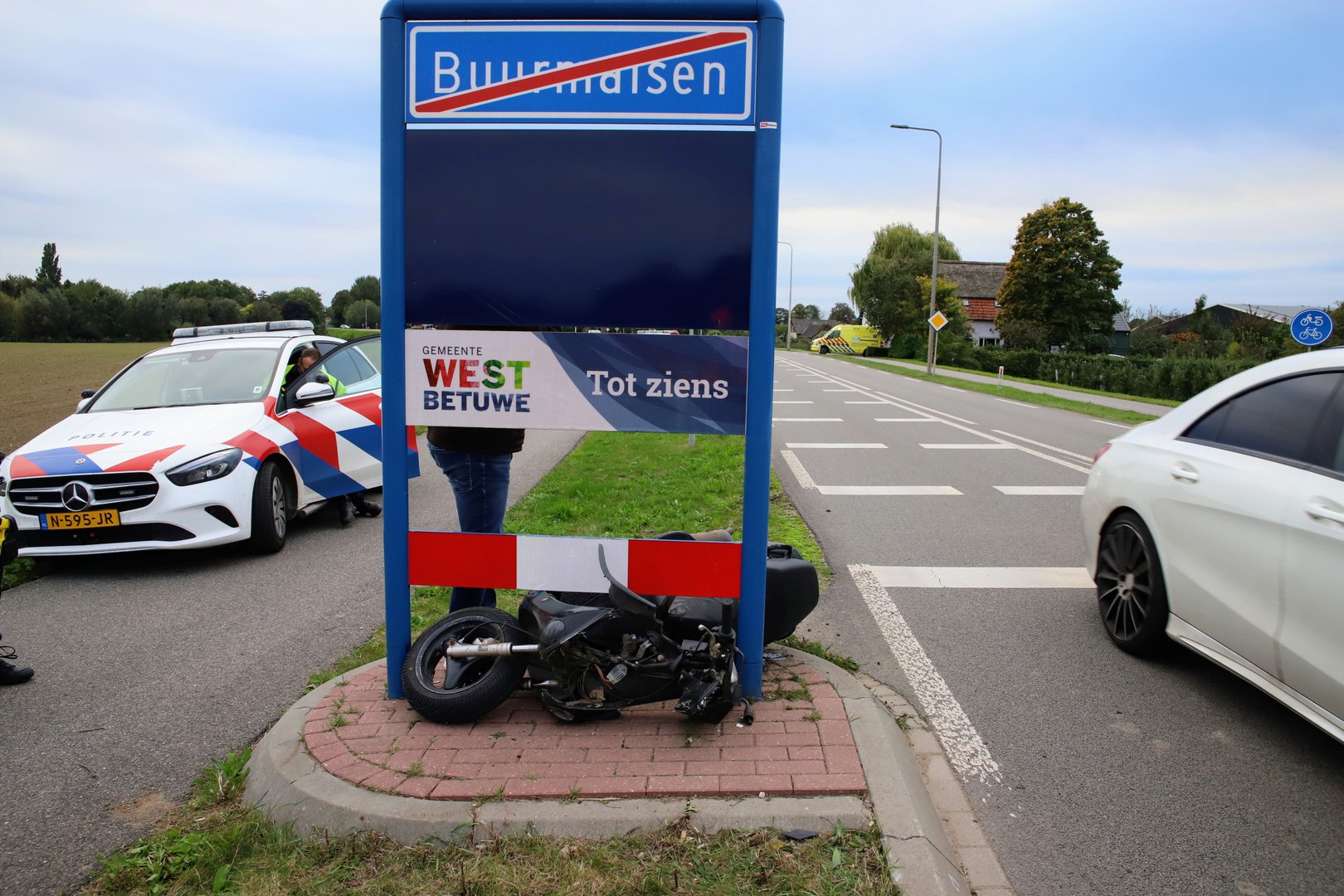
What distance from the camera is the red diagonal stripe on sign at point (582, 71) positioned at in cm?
338

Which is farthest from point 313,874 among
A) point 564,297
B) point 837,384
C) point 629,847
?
point 837,384

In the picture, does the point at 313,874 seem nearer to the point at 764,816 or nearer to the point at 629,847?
the point at 629,847

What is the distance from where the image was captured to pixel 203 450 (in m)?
6.52

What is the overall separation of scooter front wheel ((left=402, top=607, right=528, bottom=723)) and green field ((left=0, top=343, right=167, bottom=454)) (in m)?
12.2

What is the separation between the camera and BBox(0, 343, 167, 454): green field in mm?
17594

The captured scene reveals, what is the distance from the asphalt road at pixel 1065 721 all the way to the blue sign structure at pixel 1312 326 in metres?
10.5

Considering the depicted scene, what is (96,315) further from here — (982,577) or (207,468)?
(982,577)

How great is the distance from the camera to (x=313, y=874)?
2.71 metres

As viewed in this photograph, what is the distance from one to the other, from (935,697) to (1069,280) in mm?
52315

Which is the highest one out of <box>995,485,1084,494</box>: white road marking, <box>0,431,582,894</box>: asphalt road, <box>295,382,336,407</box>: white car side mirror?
<box>295,382,336,407</box>: white car side mirror

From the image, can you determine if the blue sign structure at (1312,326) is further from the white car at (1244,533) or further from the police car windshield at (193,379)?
the police car windshield at (193,379)

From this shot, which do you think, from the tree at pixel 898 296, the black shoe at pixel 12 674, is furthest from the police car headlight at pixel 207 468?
the tree at pixel 898 296

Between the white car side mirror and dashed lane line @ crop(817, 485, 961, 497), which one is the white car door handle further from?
the white car side mirror

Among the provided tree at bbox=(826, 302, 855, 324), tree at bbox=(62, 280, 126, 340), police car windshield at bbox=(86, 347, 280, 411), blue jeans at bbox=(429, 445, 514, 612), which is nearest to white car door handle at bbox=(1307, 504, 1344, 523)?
blue jeans at bbox=(429, 445, 514, 612)
